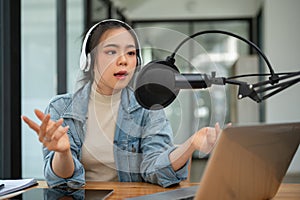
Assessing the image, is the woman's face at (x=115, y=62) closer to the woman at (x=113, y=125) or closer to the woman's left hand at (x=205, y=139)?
the woman at (x=113, y=125)

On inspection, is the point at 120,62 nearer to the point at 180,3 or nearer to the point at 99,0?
the point at 99,0

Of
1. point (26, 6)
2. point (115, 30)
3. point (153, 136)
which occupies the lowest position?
point (153, 136)

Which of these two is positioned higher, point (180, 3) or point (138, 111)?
point (180, 3)

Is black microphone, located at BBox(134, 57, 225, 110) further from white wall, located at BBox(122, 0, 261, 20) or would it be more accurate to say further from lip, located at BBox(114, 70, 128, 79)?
white wall, located at BBox(122, 0, 261, 20)

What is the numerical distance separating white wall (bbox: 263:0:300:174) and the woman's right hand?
4762 millimetres

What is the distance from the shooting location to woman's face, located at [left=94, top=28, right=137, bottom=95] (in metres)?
1.19

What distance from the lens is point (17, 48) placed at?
9.10 ft

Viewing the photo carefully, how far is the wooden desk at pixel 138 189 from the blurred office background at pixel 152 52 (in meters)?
0.15

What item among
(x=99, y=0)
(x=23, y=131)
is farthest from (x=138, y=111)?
(x=99, y=0)

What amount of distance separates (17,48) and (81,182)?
5.52 ft

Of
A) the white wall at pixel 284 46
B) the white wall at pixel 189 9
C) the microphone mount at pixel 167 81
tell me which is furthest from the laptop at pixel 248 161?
the white wall at pixel 189 9

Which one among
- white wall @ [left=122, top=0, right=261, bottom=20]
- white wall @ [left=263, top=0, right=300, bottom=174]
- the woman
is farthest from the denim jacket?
white wall @ [left=122, top=0, right=261, bottom=20]

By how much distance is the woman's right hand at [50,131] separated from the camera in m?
0.95

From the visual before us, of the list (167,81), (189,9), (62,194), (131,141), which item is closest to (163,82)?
(167,81)
